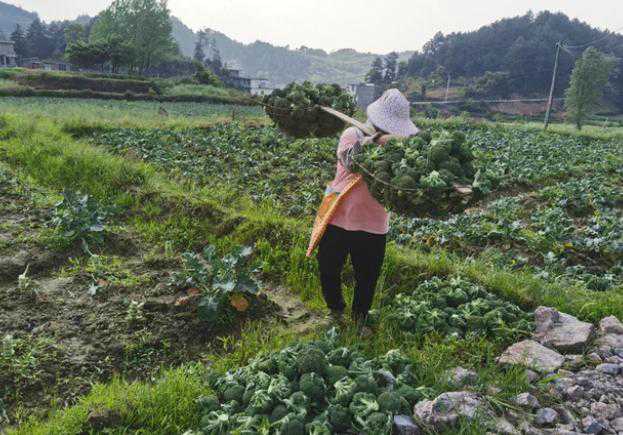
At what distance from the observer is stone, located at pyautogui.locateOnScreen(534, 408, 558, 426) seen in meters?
2.61

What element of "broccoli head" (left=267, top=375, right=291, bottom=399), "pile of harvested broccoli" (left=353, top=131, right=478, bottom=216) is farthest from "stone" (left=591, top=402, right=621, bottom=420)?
"broccoli head" (left=267, top=375, right=291, bottom=399)

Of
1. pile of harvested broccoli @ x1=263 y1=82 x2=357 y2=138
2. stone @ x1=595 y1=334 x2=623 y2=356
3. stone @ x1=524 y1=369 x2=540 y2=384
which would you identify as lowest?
stone @ x1=524 y1=369 x2=540 y2=384

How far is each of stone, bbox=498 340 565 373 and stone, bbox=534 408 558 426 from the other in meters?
0.47

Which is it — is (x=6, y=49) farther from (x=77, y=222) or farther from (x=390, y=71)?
(x=77, y=222)

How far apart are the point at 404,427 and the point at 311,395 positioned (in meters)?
0.52

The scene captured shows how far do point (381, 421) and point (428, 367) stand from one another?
814mm

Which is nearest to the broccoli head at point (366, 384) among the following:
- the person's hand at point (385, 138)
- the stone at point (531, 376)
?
the stone at point (531, 376)

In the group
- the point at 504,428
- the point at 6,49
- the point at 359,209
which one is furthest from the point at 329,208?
the point at 6,49

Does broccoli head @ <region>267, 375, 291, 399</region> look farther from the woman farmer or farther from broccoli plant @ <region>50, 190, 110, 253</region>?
broccoli plant @ <region>50, 190, 110, 253</region>

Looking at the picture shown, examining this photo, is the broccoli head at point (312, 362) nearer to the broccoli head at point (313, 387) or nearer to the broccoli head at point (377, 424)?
the broccoli head at point (313, 387)

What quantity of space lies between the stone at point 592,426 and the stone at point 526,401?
0.25m

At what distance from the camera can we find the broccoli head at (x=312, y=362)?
8.92ft

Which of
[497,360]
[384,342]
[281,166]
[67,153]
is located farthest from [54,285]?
[281,166]

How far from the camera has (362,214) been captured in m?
3.56
